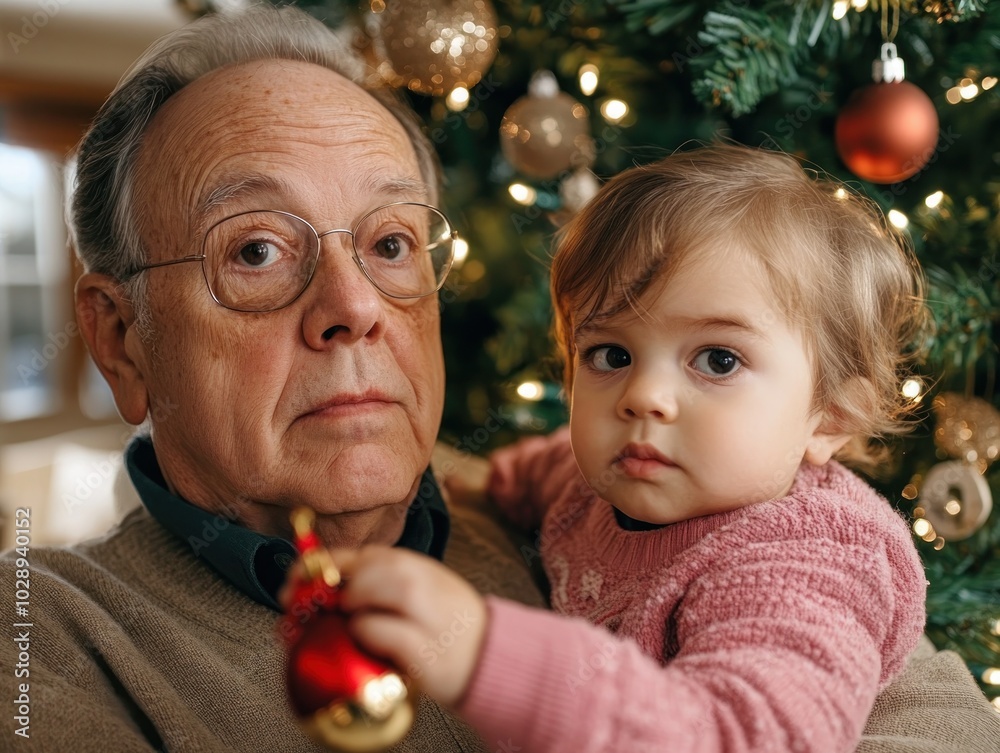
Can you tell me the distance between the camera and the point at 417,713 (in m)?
1.16

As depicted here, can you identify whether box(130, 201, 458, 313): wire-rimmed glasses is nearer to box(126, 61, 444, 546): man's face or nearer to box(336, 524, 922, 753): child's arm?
box(126, 61, 444, 546): man's face

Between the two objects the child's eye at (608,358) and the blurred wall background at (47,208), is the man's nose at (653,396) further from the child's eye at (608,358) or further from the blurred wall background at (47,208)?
the blurred wall background at (47,208)

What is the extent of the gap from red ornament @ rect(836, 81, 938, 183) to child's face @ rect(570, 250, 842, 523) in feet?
1.26

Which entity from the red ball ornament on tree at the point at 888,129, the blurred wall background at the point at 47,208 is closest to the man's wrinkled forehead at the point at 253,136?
the red ball ornament on tree at the point at 888,129

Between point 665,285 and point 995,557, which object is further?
point 995,557

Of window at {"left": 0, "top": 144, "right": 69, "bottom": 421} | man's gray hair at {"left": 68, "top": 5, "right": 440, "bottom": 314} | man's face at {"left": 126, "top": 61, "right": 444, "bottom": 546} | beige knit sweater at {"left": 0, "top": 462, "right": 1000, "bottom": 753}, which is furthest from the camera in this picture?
window at {"left": 0, "top": 144, "right": 69, "bottom": 421}

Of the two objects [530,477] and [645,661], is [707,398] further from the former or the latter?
[530,477]

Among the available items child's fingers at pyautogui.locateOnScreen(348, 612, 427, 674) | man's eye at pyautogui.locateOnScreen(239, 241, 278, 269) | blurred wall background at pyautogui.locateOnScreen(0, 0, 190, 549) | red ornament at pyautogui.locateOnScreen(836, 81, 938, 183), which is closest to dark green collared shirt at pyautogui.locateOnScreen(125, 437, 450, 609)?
man's eye at pyautogui.locateOnScreen(239, 241, 278, 269)

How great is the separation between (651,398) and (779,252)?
9.6 inches

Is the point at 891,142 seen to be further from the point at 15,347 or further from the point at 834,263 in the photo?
the point at 15,347

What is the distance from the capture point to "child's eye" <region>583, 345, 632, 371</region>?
111cm

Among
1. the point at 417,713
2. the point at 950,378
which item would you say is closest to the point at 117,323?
the point at 417,713

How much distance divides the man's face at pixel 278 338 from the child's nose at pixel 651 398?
38 centimetres

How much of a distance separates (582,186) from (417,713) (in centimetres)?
101
